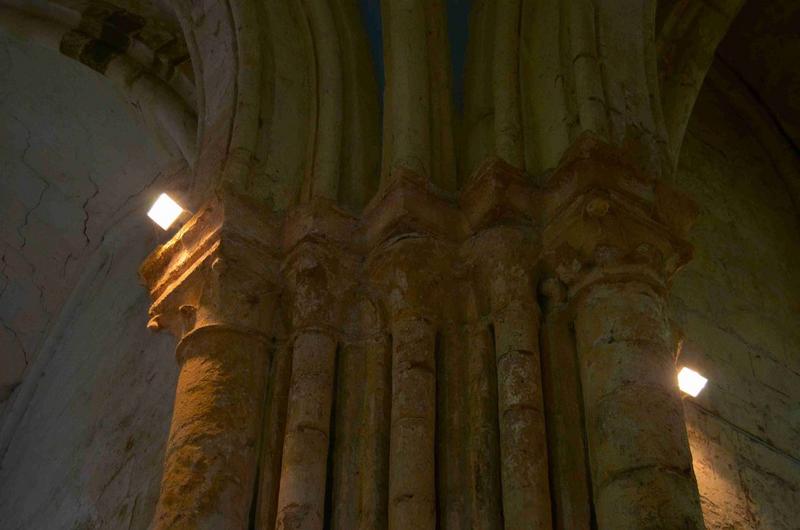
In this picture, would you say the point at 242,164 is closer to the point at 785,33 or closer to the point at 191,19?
the point at 191,19

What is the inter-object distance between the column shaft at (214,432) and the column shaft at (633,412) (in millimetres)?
803

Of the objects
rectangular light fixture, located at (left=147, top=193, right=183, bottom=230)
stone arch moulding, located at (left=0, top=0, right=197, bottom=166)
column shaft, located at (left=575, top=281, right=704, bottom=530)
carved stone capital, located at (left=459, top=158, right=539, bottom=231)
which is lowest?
column shaft, located at (left=575, top=281, right=704, bottom=530)

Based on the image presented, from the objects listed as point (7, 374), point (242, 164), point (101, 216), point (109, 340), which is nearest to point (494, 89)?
point (242, 164)

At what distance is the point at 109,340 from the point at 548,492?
9.34 feet

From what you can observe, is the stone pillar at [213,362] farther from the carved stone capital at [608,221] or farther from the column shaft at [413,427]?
the carved stone capital at [608,221]

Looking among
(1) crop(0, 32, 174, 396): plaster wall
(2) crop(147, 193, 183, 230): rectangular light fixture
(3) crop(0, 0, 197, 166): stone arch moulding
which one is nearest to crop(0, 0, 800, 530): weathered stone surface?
(3) crop(0, 0, 197, 166): stone arch moulding

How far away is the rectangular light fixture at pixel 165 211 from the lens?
3.46 m

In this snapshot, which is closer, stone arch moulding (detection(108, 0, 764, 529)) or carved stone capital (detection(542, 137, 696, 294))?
stone arch moulding (detection(108, 0, 764, 529))

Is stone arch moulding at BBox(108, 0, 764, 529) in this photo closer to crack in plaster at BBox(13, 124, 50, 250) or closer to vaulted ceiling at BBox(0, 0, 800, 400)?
vaulted ceiling at BBox(0, 0, 800, 400)

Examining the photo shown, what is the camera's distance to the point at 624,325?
2.34 metres

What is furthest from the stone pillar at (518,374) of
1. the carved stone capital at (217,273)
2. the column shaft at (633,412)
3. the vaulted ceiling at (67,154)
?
the vaulted ceiling at (67,154)

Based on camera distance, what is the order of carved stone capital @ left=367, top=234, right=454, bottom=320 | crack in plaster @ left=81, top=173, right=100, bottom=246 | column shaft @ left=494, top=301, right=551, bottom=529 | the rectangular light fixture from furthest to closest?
crack in plaster @ left=81, top=173, right=100, bottom=246, the rectangular light fixture, carved stone capital @ left=367, top=234, right=454, bottom=320, column shaft @ left=494, top=301, right=551, bottom=529

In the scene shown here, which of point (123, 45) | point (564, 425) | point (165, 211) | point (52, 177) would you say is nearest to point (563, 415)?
point (564, 425)

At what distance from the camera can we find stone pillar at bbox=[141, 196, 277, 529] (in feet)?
7.72
